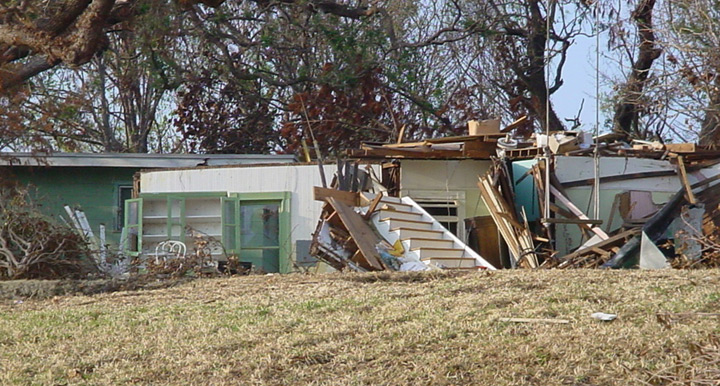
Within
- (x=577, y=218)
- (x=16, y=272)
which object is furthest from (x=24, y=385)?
(x=577, y=218)

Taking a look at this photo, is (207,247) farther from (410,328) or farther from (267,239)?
(410,328)

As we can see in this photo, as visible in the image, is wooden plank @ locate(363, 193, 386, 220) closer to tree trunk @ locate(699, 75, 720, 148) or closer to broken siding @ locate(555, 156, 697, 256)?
broken siding @ locate(555, 156, 697, 256)

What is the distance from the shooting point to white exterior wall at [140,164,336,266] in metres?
17.0

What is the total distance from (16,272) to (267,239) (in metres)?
5.48

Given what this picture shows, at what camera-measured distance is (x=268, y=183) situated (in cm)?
1720

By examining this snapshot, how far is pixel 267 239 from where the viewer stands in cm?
1723

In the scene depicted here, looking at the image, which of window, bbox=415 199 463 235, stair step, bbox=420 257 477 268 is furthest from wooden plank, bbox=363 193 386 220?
window, bbox=415 199 463 235

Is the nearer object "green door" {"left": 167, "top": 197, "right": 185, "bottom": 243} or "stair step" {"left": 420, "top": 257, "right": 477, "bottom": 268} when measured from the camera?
"stair step" {"left": 420, "top": 257, "right": 477, "bottom": 268}

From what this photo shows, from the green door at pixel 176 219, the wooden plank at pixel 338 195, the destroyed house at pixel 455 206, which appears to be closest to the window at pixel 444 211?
the destroyed house at pixel 455 206

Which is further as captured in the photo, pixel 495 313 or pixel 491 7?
pixel 491 7

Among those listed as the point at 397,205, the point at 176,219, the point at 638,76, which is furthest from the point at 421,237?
the point at 638,76

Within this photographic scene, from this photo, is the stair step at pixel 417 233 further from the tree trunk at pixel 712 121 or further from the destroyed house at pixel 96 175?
the tree trunk at pixel 712 121

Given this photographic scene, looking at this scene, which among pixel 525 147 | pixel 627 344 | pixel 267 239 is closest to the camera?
pixel 627 344

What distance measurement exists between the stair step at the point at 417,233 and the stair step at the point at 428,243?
0.10m
